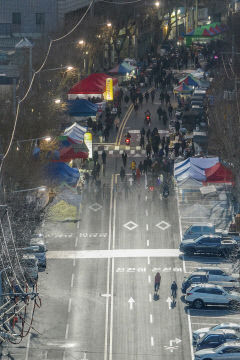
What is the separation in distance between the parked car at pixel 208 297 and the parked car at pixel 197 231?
10.1m

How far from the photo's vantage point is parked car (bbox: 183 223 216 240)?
3226 inches

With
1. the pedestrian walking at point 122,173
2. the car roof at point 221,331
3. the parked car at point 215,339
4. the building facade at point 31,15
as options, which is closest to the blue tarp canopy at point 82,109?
the pedestrian walking at point 122,173

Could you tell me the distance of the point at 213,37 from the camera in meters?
165

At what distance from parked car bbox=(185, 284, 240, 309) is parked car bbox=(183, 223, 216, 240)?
33.0 ft

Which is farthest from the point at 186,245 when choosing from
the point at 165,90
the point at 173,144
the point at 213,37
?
the point at 213,37

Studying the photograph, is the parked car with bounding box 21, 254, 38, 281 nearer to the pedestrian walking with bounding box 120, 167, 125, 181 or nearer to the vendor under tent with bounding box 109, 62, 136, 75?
the pedestrian walking with bounding box 120, 167, 125, 181

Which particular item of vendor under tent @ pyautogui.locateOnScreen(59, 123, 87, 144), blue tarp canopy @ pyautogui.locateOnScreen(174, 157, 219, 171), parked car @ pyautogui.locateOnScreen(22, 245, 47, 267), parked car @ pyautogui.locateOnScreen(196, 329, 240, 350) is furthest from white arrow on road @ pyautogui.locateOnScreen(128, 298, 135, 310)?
vendor under tent @ pyautogui.locateOnScreen(59, 123, 87, 144)

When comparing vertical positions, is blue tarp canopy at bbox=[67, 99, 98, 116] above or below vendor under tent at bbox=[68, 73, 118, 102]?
below

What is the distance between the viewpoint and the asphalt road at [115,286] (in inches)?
2621

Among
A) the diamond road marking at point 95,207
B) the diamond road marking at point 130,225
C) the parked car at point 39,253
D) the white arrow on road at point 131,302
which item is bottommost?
the white arrow on road at point 131,302

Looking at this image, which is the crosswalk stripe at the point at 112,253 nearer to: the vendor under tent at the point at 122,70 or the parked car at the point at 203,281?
the parked car at the point at 203,281

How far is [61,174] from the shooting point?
9062 cm

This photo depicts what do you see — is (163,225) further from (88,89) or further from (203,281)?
(88,89)

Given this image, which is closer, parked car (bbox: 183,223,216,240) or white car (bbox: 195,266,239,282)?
white car (bbox: 195,266,239,282)
